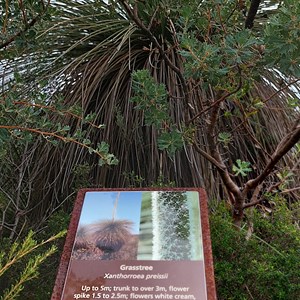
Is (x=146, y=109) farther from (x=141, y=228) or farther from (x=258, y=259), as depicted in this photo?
(x=258, y=259)

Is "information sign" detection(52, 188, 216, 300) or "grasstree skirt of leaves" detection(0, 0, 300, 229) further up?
"grasstree skirt of leaves" detection(0, 0, 300, 229)

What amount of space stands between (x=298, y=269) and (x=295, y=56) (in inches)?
22.1

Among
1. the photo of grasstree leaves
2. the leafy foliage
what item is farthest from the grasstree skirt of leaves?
the leafy foliage

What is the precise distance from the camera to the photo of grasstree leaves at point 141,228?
2.81ft

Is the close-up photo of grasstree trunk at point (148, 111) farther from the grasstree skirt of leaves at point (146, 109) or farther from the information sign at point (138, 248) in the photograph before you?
the information sign at point (138, 248)

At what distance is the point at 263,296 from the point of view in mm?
985

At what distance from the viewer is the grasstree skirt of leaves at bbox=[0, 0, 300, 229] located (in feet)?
3.70

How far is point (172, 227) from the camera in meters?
0.91

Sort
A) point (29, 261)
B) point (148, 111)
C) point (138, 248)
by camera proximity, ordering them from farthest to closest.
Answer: point (148, 111)
point (138, 248)
point (29, 261)

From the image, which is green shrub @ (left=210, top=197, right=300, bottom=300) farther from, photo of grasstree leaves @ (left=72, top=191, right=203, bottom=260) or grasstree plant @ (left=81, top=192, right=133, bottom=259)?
grasstree plant @ (left=81, top=192, right=133, bottom=259)

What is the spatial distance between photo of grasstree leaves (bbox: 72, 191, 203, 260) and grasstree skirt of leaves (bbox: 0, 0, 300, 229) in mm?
145

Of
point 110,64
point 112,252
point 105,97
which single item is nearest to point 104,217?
point 112,252

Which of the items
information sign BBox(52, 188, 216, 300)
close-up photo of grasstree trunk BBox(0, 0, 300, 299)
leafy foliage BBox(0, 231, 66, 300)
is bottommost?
leafy foliage BBox(0, 231, 66, 300)

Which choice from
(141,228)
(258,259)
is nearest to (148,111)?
(141,228)
